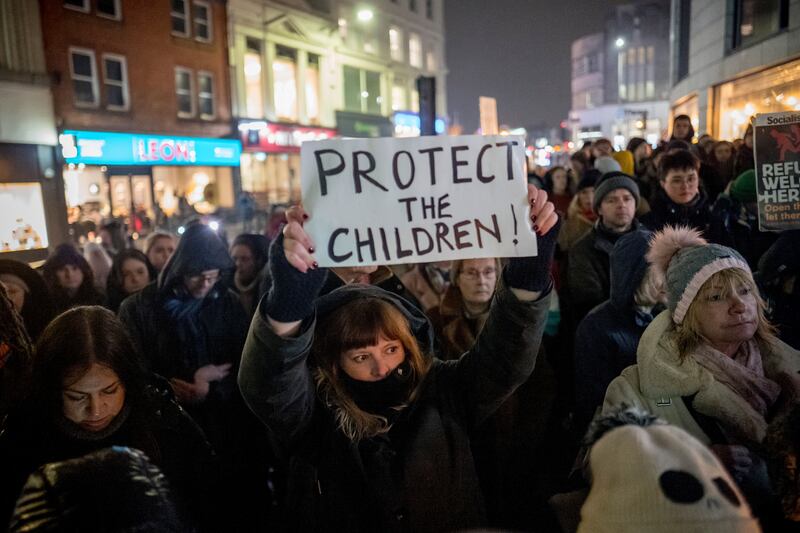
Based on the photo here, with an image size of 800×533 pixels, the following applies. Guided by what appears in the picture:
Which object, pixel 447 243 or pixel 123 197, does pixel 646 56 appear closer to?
pixel 123 197

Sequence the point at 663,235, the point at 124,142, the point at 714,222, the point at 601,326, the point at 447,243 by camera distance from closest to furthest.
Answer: the point at 447,243
the point at 663,235
the point at 601,326
the point at 714,222
the point at 124,142

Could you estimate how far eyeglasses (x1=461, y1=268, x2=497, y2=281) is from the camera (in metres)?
3.56

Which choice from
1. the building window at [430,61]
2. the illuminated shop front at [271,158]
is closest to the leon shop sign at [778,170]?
the illuminated shop front at [271,158]

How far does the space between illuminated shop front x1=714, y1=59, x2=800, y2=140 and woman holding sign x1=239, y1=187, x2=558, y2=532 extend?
9.89 m

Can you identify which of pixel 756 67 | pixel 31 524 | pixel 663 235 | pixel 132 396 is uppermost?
pixel 756 67

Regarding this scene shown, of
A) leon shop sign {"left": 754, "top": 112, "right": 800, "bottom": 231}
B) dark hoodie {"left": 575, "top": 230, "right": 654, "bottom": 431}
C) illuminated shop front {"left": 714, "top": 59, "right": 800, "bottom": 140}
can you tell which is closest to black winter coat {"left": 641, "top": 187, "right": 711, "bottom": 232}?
leon shop sign {"left": 754, "top": 112, "right": 800, "bottom": 231}

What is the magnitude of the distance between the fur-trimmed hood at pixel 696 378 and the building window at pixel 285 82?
99.7 feet

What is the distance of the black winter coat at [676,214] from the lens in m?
4.76

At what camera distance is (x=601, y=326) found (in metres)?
3.16

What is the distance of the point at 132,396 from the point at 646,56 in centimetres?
7386

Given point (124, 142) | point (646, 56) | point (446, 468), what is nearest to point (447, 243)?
point (446, 468)

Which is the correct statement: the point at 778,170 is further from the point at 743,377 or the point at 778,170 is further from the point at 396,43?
the point at 396,43

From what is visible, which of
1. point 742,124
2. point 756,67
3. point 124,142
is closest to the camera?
point 756,67

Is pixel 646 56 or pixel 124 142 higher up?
pixel 646 56
